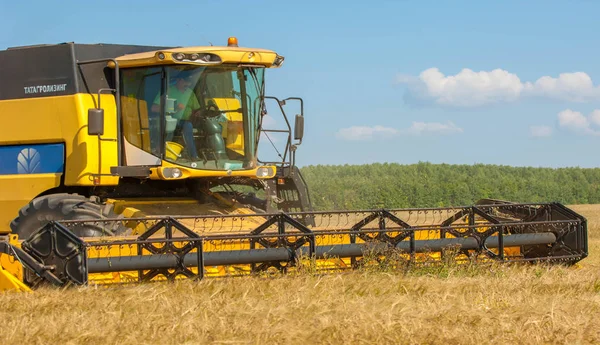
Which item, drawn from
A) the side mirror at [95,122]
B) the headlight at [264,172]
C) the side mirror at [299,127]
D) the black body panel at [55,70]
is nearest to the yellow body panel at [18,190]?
the black body panel at [55,70]

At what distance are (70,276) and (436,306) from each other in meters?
2.91

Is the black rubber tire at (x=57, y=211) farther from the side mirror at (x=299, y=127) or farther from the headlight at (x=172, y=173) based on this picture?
the side mirror at (x=299, y=127)

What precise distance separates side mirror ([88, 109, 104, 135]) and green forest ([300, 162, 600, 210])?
19628mm

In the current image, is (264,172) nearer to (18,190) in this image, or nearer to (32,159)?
(32,159)

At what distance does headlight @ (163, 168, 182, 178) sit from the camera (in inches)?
368

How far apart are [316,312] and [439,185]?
1126 inches

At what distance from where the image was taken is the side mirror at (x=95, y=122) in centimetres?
905

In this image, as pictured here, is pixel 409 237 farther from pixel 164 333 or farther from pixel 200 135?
pixel 164 333

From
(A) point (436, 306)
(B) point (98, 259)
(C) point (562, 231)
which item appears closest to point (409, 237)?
(C) point (562, 231)

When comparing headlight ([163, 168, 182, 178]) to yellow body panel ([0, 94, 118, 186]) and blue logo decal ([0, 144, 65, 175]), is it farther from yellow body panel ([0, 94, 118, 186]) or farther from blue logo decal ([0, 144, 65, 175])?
blue logo decal ([0, 144, 65, 175])

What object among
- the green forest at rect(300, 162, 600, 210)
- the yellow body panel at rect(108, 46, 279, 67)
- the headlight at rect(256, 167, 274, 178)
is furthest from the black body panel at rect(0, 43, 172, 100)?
the green forest at rect(300, 162, 600, 210)

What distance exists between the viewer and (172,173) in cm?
936

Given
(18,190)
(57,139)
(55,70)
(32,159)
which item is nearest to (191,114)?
(57,139)

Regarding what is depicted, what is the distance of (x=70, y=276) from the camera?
23.2ft
